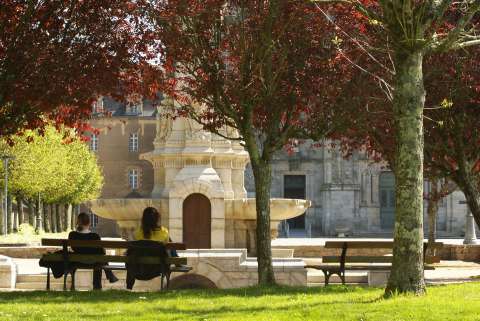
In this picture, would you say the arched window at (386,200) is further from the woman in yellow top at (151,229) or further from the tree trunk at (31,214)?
the woman in yellow top at (151,229)

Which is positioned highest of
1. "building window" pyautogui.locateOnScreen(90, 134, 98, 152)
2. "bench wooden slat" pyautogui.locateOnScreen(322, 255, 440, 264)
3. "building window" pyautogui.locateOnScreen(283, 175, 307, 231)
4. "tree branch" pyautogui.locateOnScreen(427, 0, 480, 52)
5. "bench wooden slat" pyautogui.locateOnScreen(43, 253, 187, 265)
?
"building window" pyautogui.locateOnScreen(90, 134, 98, 152)

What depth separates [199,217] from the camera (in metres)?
21.6

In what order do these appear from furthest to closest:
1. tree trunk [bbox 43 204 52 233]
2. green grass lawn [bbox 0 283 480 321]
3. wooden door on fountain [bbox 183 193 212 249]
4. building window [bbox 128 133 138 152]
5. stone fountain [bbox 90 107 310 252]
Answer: building window [bbox 128 133 138 152]
tree trunk [bbox 43 204 52 233]
wooden door on fountain [bbox 183 193 212 249]
stone fountain [bbox 90 107 310 252]
green grass lawn [bbox 0 283 480 321]

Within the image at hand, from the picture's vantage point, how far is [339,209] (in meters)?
58.5

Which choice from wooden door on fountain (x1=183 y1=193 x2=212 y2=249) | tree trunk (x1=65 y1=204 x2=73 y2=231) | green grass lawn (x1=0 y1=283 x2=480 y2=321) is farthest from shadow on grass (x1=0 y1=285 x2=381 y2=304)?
tree trunk (x1=65 y1=204 x2=73 y2=231)

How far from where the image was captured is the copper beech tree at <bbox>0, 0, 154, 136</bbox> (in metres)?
12.2

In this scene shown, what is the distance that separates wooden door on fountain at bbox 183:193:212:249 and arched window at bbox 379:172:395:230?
38.2 meters

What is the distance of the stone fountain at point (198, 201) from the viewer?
2125 centimetres

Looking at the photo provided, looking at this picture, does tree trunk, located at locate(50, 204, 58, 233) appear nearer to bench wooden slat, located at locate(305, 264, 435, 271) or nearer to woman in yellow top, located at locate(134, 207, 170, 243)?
bench wooden slat, located at locate(305, 264, 435, 271)

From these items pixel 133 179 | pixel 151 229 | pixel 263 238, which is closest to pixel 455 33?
pixel 263 238

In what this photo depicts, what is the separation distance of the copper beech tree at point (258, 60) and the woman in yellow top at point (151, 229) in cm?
160

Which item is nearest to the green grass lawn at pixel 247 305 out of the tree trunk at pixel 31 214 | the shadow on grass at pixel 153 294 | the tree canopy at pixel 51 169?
the shadow on grass at pixel 153 294

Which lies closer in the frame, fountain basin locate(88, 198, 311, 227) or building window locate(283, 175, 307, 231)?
fountain basin locate(88, 198, 311, 227)

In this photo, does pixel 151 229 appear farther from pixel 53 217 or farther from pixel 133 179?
pixel 133 179
